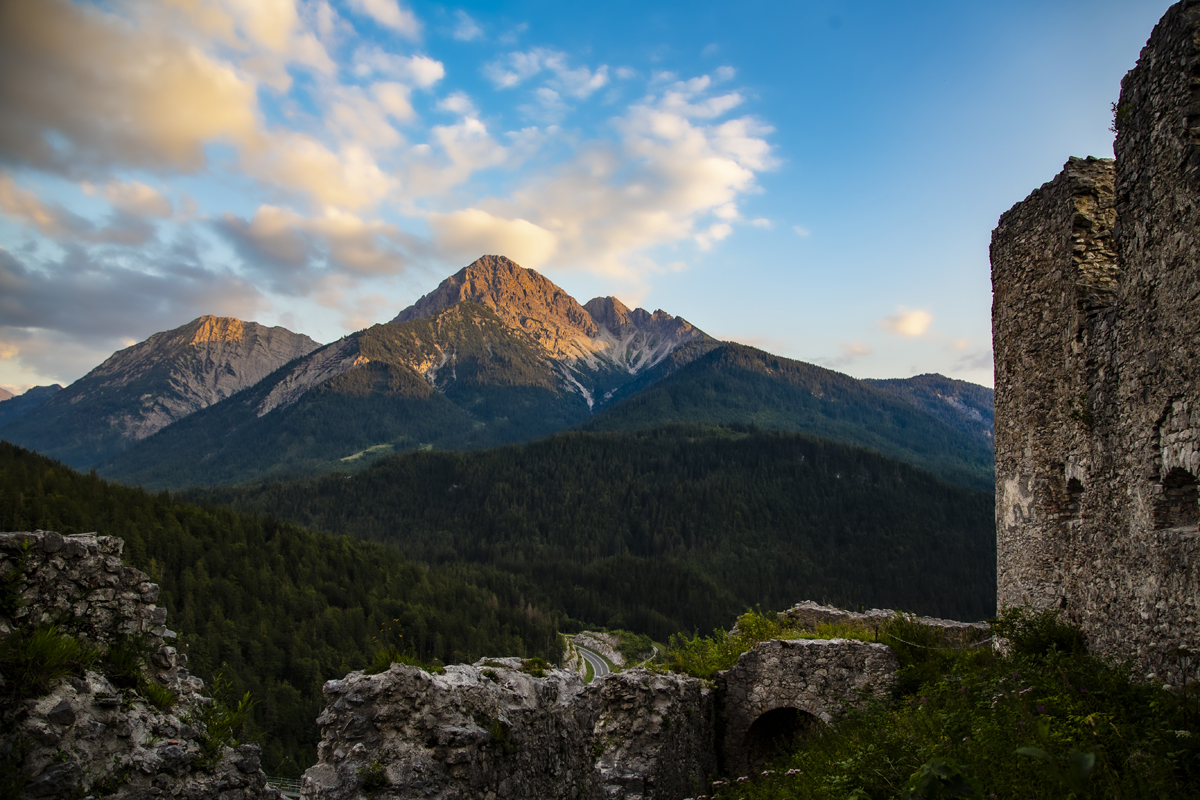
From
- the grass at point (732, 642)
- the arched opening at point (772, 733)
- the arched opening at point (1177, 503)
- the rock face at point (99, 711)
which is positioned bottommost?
the arched opening at point (772, 733)

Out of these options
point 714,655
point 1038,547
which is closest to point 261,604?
point 714,655

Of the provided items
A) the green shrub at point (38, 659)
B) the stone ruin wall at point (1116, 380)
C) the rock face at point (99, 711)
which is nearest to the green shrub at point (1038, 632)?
the stone ruin wall at point (1116, 380)

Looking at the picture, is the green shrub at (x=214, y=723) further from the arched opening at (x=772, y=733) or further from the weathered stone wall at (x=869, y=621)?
the weathered stone wall at (x=869, y=621)

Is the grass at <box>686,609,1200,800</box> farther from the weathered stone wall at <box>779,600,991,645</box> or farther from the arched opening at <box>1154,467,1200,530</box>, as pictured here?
the weathered stone wall at <box>779,600,991,645</box>

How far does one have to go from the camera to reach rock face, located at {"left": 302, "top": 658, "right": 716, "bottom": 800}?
8156 millimetres

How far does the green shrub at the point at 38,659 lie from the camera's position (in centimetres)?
709

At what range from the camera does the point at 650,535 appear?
19950cm

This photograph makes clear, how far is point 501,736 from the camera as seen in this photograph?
29.3 ft

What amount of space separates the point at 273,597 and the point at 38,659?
308 ft

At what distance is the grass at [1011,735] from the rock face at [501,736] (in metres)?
1.67

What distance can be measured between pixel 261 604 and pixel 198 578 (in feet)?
27.9

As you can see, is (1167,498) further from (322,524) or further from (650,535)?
(322,524)

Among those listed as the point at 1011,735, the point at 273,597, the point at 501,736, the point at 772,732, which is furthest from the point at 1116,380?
the point at 273,597

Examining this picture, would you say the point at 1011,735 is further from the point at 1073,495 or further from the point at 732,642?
the point at 732,642
